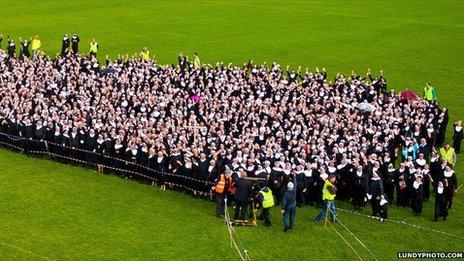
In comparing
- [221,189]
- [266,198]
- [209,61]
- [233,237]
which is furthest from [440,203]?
[209,61]

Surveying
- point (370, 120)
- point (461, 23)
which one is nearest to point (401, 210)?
point (370, 120)

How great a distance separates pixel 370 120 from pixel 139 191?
30.4 feet

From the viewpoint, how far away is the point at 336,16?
2509 inches

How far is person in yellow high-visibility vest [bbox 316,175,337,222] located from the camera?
22.4 meters

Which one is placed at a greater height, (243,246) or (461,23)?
(461,23)

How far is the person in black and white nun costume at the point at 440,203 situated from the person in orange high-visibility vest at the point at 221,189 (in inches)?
252

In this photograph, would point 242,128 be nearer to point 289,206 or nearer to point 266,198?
point 266,198

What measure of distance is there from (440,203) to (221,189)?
22.2 ft

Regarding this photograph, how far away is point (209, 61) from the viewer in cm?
4659

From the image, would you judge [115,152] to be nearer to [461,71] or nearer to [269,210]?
[269,210]

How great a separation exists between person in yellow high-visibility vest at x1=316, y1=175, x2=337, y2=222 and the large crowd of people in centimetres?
96

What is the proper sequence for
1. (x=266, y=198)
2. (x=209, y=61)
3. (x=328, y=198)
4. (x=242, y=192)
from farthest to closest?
(x=209, y=61) < (x=328, y=198) < (x=242, y=192) < (x=266, y=198)

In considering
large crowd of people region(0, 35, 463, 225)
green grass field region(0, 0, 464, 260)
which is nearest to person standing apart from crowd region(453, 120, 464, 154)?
large crowd of people region(0, 35, 463, 225)

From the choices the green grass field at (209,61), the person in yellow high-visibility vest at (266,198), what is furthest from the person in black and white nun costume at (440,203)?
the person in yellow high-visibility vest at (266,198)
